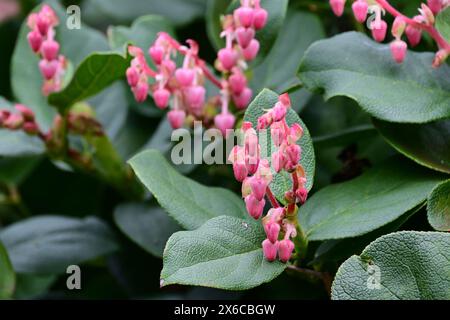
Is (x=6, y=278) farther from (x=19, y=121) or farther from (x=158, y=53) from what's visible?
(x=158, y=53)

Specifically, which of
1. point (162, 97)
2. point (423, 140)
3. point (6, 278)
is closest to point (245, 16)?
point (162, 97)

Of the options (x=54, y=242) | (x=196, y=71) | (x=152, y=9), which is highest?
(x=196, y=71)

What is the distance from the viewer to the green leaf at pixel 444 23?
0.80m

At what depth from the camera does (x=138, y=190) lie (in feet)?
3.52

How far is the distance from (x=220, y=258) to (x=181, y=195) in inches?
4.7

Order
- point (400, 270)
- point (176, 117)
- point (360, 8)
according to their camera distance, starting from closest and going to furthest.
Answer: point (400, 270) → point (360, 8) → point (176, 117)

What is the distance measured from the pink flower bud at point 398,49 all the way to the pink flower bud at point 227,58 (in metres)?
0.17

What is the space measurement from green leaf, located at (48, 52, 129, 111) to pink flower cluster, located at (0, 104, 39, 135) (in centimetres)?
4

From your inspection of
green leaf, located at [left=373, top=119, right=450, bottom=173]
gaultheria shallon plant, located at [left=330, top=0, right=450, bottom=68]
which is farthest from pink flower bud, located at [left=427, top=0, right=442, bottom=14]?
green leaf, located at [left=373, top=119, right=450, bottom=173]

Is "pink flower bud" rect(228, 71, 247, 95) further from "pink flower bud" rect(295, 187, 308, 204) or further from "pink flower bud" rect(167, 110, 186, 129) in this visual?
"pink flower bud" rect(295, 187, 308, 204)

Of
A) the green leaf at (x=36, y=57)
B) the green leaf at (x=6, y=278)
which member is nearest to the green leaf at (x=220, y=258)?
the green leaf at (x=6, y=278)

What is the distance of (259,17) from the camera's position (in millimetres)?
840

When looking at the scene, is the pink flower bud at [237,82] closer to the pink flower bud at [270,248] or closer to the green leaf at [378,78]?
the green leaf at [378,78]

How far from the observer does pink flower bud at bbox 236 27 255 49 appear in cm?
84
